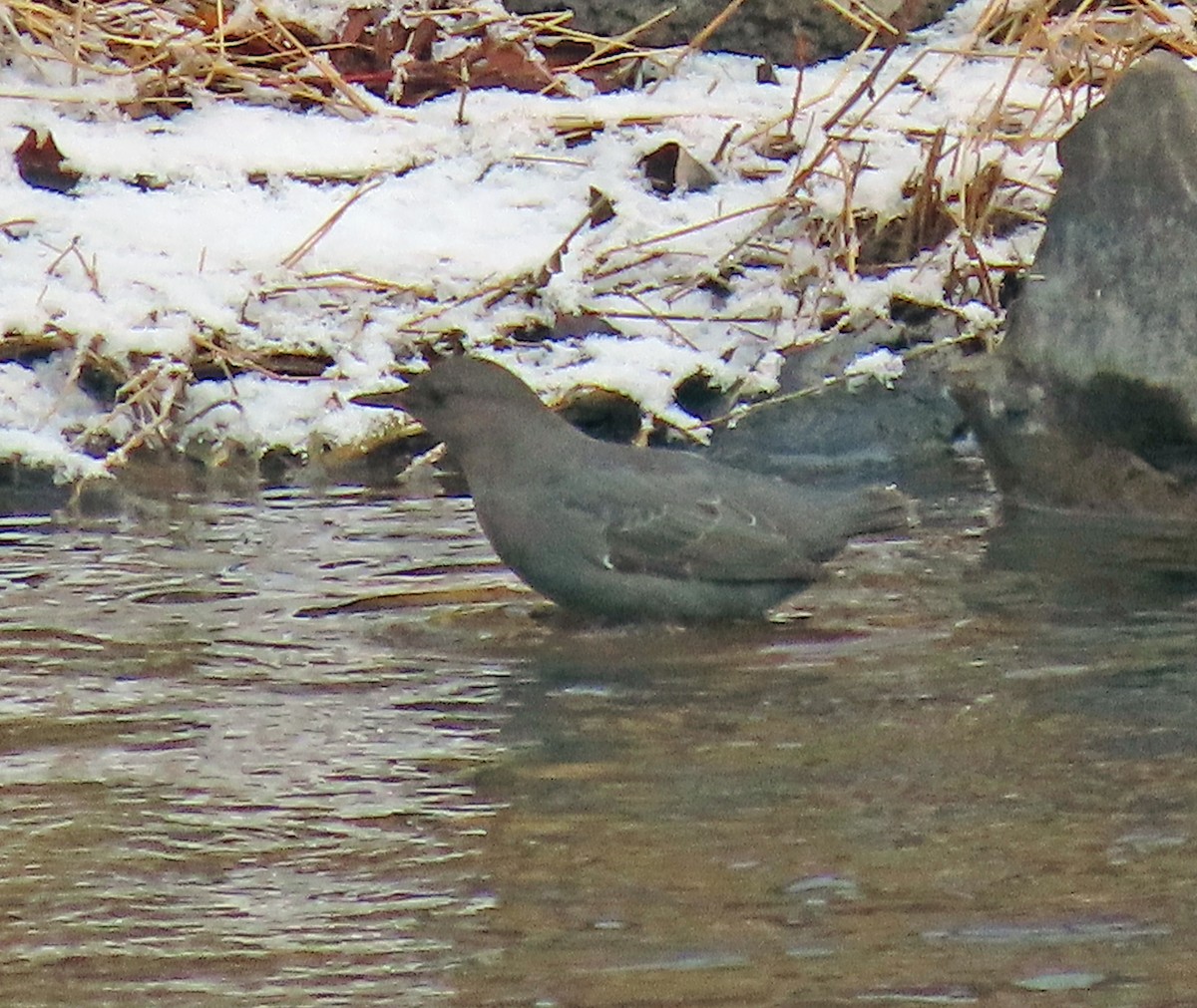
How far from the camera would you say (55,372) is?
23.0 ft

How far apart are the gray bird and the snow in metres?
1.29

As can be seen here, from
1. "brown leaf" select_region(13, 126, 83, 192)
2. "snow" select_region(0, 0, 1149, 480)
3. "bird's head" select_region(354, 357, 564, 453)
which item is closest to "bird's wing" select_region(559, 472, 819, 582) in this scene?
"bird's head" select_region(354, 357, 564, 453)

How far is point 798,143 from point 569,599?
329 centimetres

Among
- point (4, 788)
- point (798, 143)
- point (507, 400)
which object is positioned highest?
point (798, 143)

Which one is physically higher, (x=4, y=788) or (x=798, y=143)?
(x=798, y=143)

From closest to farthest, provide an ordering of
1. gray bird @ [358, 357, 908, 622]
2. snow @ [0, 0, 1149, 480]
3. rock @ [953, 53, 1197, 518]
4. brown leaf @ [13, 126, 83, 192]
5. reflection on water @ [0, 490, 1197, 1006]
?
reflection on water @ [0, 490, 1197, 1006] < gray bird @ [358, 357, 908, 622] < rock @ [953, 53, 1197, 518] < snow @ [0, 0, 1149, 480] < brown leaf @ [13, 126, 83, 192]

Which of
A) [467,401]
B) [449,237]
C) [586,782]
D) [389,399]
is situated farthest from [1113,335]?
[586,782]

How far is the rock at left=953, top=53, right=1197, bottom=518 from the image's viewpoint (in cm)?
599

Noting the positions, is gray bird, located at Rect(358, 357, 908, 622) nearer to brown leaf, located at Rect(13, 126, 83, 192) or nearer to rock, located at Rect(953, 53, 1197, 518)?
rock, located at Rect(953, 53, 1197, 518)

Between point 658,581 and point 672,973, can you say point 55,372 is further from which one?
point 672,973

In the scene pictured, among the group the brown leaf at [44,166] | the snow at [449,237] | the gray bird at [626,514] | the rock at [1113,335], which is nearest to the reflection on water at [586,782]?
the gray bird at [626,514]

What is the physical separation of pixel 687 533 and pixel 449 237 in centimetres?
251

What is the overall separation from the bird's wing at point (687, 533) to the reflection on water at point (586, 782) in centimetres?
14

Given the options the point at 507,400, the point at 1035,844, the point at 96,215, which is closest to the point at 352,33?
the point at 96,215
